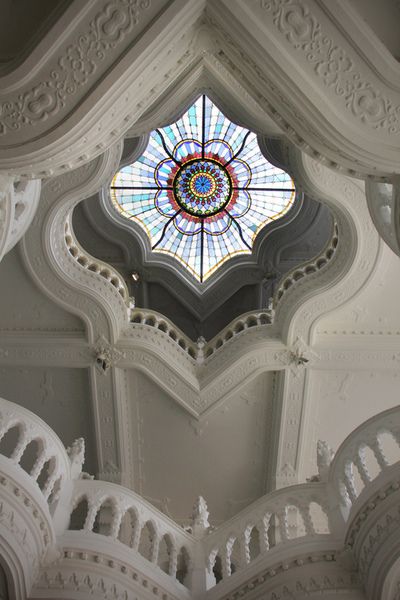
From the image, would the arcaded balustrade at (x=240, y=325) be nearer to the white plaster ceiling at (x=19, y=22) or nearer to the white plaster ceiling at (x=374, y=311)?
the white plaster ceiling at (x=374, y=311)

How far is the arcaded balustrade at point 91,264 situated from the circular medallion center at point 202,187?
168 inches

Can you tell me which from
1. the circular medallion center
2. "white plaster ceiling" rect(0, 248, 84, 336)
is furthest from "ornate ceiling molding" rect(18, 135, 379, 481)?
the circular medallion center

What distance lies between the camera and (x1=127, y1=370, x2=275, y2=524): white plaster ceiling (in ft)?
38.3

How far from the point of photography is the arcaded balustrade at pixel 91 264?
10502mm

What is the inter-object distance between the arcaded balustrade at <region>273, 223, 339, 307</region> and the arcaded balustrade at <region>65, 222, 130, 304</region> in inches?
122

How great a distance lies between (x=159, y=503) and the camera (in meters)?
12.3

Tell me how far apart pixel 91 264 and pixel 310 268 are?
14.0 feet

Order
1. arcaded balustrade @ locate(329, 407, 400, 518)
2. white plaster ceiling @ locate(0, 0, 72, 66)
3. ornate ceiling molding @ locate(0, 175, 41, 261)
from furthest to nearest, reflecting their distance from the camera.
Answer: arcaded balustrade @ locate(329, 407, 400, 518), ornate ceiling molding @ locate(0, 175, 41, 261), white plaster ceiling @ locate(0, 0, 72, 66)

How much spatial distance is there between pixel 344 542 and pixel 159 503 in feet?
23.3

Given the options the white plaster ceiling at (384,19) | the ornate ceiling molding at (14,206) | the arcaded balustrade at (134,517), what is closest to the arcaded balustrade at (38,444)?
the arcaded balustrade at (134,517)

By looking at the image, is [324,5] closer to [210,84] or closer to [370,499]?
[370,499]

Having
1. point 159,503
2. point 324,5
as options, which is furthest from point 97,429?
point 324,5

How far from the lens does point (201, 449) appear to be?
1202 centimetres

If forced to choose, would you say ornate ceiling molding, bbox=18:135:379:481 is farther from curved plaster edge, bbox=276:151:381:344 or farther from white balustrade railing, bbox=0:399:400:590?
white balustrade railing, bbox=0:399:400:590
